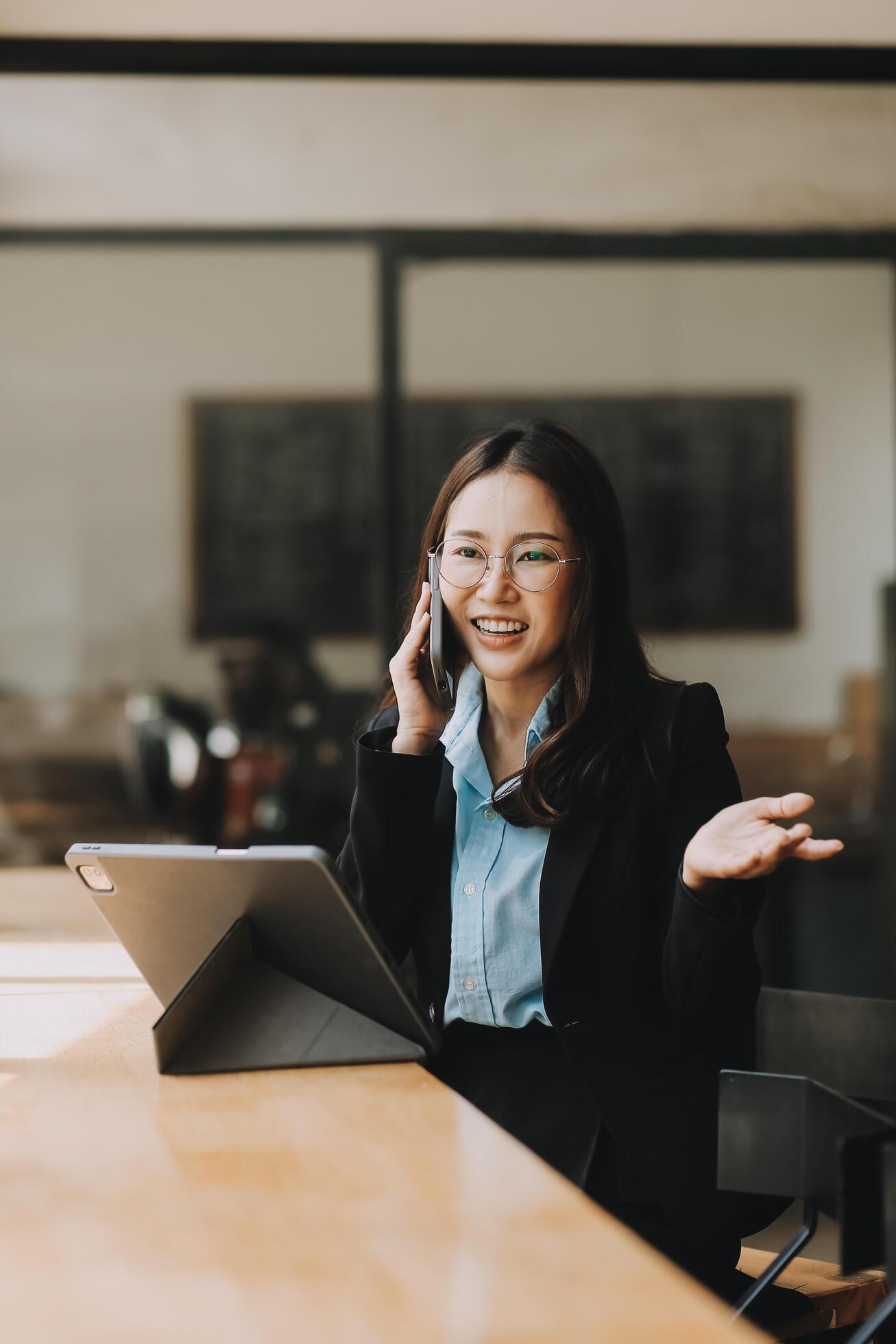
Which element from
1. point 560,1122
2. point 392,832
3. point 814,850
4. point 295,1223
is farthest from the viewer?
point 392,832

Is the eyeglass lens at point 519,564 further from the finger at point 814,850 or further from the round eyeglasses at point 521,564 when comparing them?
the finger at point 814,850

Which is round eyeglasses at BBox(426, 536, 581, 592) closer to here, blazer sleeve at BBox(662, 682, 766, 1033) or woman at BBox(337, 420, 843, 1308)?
woman at BBox(337, 420, 843, 1308)

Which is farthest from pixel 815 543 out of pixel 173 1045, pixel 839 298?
pixel 173 1045

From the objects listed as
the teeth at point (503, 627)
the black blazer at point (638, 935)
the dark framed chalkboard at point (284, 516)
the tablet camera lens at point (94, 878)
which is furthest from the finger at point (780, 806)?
the dark framed chalkboard at point (284, 516)

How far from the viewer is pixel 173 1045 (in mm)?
1275

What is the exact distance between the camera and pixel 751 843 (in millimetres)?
1245

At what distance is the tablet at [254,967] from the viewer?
1249 millimetres

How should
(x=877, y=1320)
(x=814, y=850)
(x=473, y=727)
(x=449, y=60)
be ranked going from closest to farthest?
1. (x=877, y=1320)
2. (x=814, y=850)
3. (x=473, y=727)
4. (x=449, y=60)

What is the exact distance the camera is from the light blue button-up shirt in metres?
1.53

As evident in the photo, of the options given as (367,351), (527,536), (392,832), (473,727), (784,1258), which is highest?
(367,351)

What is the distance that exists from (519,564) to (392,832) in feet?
1.20

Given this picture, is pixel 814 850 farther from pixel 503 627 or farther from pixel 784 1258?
pixel 503 627

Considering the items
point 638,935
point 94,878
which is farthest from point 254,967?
point 638,935

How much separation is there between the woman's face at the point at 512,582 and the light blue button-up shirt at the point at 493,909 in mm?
82
